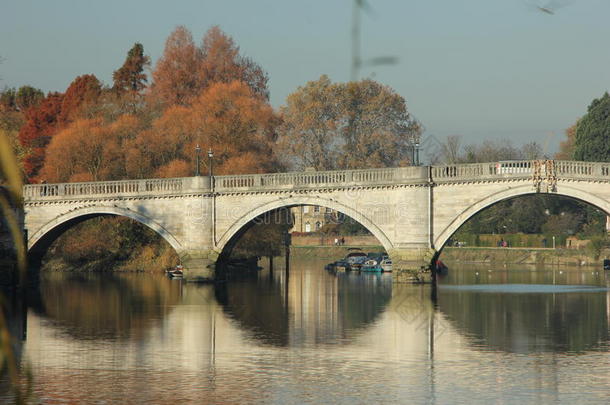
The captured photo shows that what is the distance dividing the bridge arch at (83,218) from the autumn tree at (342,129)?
33.4 meters

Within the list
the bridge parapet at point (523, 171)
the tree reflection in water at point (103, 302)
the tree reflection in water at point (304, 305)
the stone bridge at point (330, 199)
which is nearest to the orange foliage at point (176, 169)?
the stone bridge at point (330, 199)

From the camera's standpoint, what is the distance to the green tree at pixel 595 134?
8400cm

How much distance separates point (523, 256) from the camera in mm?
82062

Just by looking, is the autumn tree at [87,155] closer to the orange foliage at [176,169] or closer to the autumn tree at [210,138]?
the autumn tree at [210,138]

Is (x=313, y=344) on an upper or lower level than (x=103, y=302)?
lower

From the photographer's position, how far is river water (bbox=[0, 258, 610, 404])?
1834 centimetres

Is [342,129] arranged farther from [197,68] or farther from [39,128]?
[39,128]

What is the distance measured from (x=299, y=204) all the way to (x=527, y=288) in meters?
13.2

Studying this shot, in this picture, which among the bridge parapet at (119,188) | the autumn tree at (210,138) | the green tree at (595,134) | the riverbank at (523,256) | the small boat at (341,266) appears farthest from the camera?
the green tree at (595,134)

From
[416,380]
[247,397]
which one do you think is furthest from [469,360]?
[247,397]

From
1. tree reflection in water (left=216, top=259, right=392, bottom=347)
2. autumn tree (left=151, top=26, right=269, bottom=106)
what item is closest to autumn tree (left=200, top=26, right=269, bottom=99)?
autumn tree (left=151, top=26, right=269, bottom=106)

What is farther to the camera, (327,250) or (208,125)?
(327,250)

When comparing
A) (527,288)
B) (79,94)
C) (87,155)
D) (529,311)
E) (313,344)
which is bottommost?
(313,344)

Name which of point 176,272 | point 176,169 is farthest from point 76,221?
point 176,169
